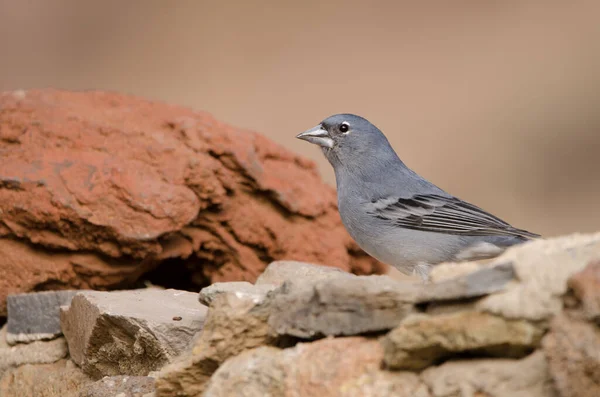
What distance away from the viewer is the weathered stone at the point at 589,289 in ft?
8.48

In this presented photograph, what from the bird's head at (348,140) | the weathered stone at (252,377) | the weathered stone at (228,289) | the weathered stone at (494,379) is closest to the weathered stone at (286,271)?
the weathered stone at (228,289)

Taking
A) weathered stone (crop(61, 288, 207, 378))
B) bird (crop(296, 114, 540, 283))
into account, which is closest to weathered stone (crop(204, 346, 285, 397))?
weathered stone (crop(61, 288, 207, 378))

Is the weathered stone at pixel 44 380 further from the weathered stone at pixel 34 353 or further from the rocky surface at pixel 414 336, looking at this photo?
the rocky surface at pixel 414 336

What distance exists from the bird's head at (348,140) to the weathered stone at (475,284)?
306 cm

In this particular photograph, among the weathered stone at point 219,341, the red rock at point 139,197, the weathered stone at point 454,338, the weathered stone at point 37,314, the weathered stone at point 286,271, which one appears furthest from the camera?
the red rock at point 139,197

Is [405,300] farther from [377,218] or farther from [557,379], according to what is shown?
[377,218]

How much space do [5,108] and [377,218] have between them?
2.87 metres

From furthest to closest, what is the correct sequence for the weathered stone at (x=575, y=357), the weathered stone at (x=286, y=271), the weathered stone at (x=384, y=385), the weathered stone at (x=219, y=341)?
the weathered stone at (x=286, y=271) → the weathered stone at (x=219, y=341) → the weathered stone at (x=384, y=385) → the weathered stone at (x=575, y=357)

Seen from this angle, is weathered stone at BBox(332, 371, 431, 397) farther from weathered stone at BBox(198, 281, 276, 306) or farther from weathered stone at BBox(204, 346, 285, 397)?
weathered stone at BBox(198, 281, 276, 306)

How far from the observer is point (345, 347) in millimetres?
3189

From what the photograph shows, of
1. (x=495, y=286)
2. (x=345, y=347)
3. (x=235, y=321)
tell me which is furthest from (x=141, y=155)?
(x=495, y=286)

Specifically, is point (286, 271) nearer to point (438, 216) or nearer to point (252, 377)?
point (438, 216)

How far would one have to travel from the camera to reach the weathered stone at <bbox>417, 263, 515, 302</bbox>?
2.90 meters

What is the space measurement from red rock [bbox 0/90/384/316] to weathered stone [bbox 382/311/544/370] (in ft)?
10.1
